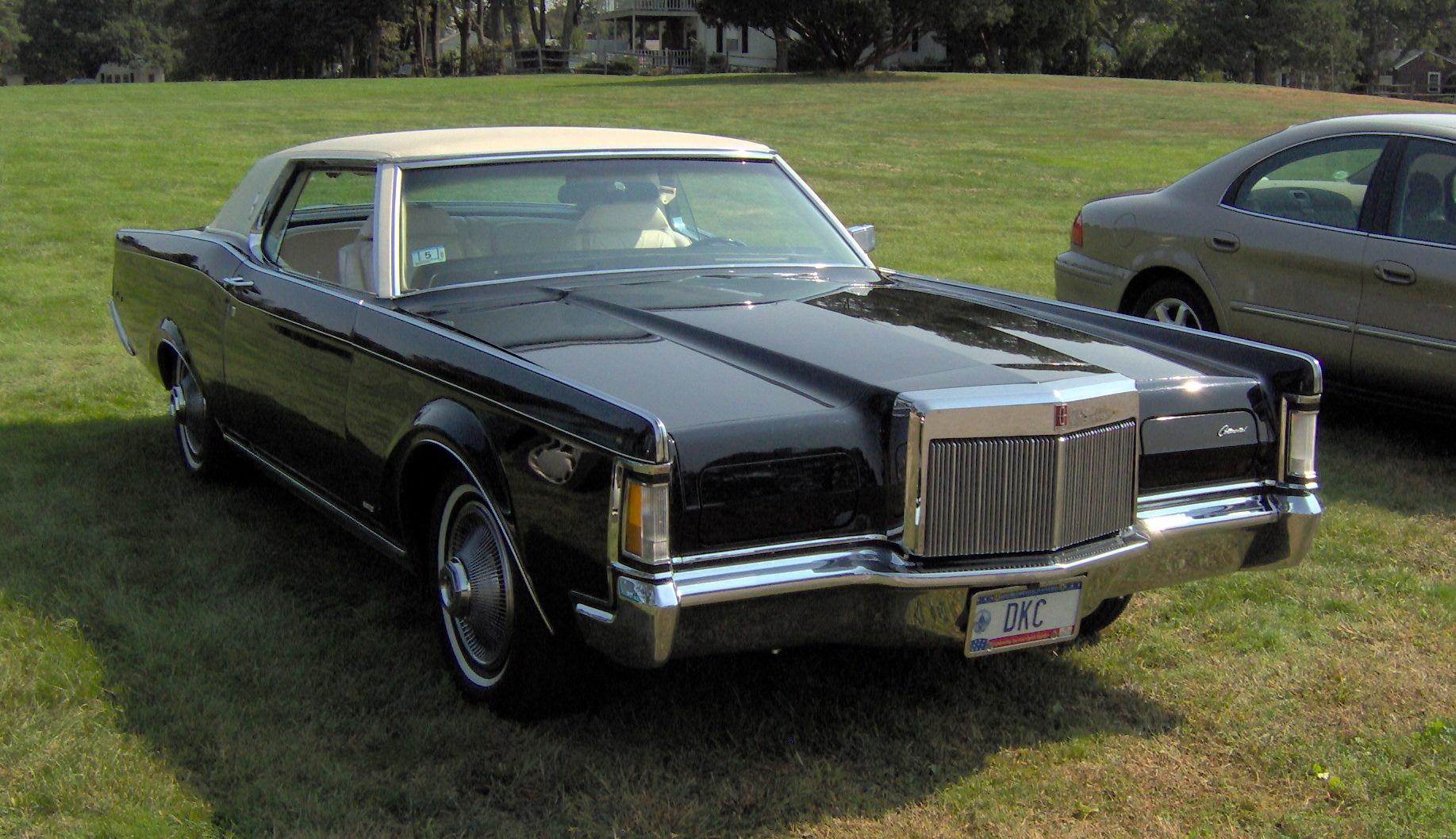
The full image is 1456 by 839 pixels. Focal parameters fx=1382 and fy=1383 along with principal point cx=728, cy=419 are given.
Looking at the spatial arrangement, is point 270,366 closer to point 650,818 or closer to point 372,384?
point 372,384

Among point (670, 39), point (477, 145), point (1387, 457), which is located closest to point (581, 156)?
point (477, 145)

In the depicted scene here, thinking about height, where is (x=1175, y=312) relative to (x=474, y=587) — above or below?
above

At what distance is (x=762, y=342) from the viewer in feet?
11.9

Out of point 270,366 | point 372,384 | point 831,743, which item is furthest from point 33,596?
point 831,743

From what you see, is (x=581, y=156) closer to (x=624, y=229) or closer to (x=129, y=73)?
(x=624, y=229)

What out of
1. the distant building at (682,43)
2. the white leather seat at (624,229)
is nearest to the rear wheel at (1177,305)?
the white leather seat at (624,229)

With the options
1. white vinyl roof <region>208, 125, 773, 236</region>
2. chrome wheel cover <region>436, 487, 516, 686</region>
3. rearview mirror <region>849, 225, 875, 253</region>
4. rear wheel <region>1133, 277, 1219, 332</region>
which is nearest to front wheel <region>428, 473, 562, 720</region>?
chrome wheel cover <region>436, 487, 516, 686</region>

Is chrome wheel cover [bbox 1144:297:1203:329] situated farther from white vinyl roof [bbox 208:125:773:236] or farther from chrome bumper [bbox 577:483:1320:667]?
chrome bumper [bbox 577:483:1320:667]

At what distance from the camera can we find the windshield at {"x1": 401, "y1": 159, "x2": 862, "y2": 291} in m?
4.33

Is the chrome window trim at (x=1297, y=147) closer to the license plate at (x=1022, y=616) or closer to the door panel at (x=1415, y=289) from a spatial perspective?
the door panel at (x=1415, y=289)

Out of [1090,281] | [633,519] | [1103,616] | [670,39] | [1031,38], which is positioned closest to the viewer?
[633,519]

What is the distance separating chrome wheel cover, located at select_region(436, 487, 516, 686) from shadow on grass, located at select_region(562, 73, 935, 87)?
35.8 m

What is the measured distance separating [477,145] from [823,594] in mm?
2234

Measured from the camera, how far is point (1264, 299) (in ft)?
21.4
